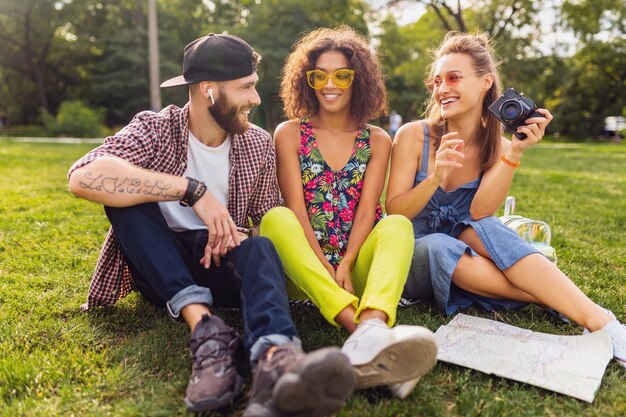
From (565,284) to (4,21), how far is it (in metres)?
33.1

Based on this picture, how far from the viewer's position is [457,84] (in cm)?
296

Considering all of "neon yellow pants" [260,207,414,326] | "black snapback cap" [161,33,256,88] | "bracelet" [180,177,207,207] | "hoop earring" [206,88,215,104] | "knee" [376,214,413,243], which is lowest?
"neon yellow pants" [260,207,414,326]

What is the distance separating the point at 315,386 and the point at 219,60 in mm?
1585

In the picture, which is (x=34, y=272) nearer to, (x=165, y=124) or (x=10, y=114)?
(x=165, y=124)

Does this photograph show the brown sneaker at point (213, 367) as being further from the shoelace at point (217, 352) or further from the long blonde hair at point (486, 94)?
the long blonde hair at point (486, 94)

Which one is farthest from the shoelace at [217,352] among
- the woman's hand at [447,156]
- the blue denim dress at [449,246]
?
the woman's hand at [447,156]

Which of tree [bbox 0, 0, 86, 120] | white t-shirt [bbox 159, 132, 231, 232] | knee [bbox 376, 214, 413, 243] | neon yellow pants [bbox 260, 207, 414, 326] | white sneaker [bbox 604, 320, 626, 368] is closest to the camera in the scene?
neon yellow pants [bbox 260, 207, 414, 326]

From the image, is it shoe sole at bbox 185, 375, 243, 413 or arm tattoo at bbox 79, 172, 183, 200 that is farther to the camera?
arm tattoo at bbox 79, 172, 183, 200

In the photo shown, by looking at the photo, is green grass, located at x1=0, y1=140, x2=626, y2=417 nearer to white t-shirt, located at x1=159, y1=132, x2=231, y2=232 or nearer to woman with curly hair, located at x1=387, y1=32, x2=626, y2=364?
woman with curly hair, located at x1=387, y1=32, x2=626, y2=364

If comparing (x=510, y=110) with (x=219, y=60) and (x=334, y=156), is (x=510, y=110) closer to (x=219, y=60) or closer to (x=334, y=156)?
(x=334, y=156)

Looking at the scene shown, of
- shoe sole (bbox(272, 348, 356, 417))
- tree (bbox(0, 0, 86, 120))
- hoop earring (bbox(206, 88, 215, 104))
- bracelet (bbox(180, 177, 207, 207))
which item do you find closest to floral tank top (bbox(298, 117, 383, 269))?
hoop earring (bbox(206, 88, 215, 104))

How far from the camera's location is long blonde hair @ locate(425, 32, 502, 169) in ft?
9.87

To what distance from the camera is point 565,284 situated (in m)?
2.52

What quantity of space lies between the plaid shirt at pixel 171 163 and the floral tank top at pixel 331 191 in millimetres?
228
